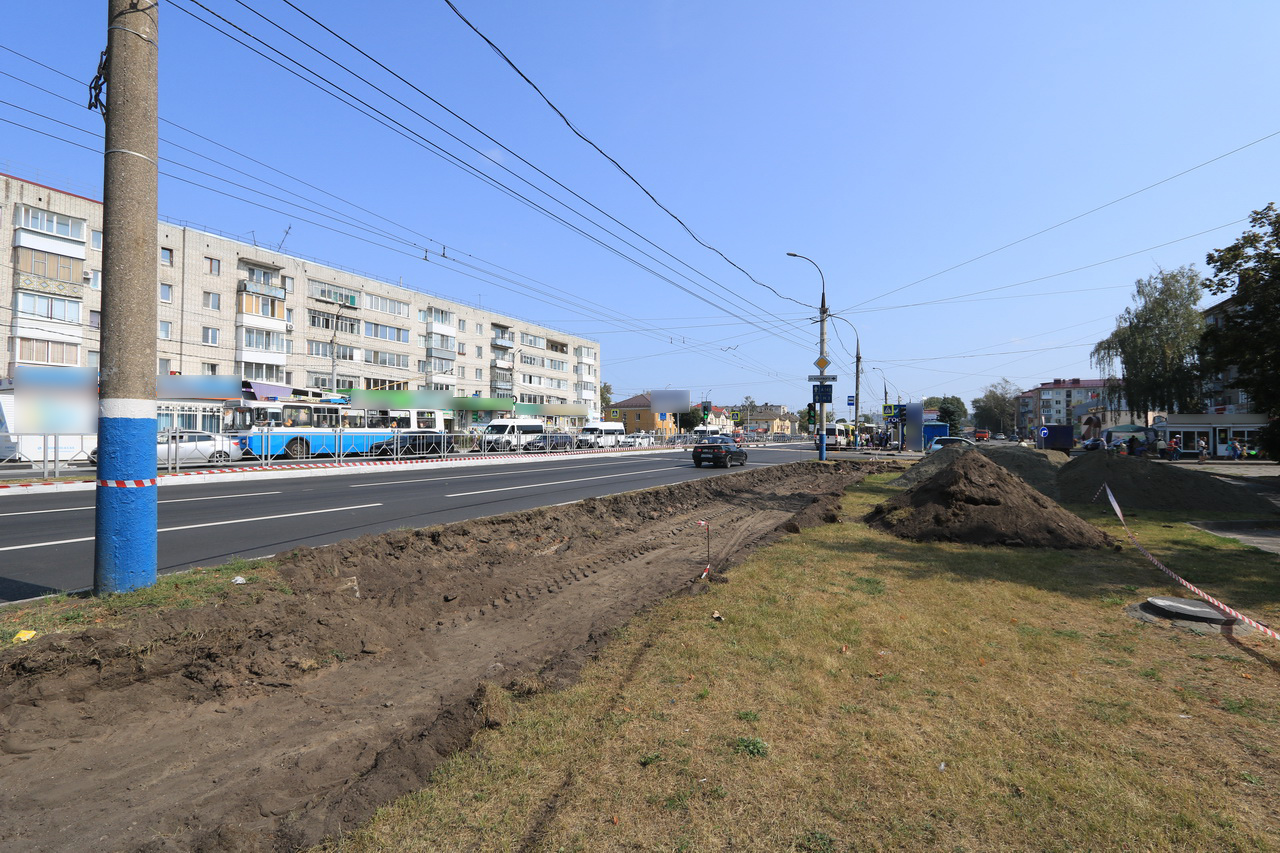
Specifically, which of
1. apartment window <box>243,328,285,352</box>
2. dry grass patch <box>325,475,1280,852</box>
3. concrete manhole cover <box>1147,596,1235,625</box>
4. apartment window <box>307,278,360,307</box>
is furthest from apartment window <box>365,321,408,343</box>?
concrete manhole cover <box>1147,596,1235,625</box>

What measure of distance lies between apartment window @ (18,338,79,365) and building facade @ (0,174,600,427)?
63mm

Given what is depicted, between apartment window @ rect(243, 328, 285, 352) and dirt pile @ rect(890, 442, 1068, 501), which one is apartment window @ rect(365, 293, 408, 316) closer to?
apartment window @ rect(243, 328, 285, 352)

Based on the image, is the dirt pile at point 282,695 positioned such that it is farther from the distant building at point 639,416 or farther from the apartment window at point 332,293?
the distant building at point 639,416

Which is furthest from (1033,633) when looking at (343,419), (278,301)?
(278,301)

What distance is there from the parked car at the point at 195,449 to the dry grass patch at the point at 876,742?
22.6 m

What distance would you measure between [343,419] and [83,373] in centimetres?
1465

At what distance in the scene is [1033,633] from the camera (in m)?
6.15

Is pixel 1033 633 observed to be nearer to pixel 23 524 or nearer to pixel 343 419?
pixel 23 524

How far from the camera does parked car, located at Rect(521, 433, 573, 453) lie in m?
46.0

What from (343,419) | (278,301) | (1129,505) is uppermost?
(278,301)

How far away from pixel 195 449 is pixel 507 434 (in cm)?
2166

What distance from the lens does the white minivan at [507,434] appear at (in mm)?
42150

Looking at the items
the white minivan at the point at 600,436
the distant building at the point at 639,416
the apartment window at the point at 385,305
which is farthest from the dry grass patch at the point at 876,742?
the distant building at the point at 639,416

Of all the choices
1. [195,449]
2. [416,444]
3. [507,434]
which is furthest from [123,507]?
[507,434]
